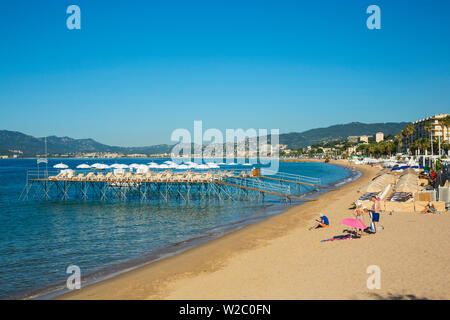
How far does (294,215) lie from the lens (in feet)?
71.2

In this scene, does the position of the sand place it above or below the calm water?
above

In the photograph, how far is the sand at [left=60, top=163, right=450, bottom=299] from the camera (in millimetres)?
8020

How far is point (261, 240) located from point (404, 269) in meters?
6.96

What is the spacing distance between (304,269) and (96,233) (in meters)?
13.0

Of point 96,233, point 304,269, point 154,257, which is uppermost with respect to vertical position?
point 304,269

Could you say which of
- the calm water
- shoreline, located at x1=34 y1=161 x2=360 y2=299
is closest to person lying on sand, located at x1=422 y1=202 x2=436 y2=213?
shoreline, located at x1=34 y1=161 x2=360 y2=299

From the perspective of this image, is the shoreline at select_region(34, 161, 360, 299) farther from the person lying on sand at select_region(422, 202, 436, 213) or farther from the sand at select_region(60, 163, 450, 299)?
the person lying on sand at select_region(422, 202, 436, 213)

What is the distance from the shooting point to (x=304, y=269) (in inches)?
384

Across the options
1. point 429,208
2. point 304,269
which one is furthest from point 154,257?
point 429,208

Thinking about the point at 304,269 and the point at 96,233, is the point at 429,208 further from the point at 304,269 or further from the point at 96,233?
the point at 96,233

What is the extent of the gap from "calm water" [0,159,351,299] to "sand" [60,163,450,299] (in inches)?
70.9

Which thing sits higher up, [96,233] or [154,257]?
[154,257]

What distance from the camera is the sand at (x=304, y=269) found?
316 inches

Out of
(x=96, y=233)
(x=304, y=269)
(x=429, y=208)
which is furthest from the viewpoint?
(x=96, y=233)
